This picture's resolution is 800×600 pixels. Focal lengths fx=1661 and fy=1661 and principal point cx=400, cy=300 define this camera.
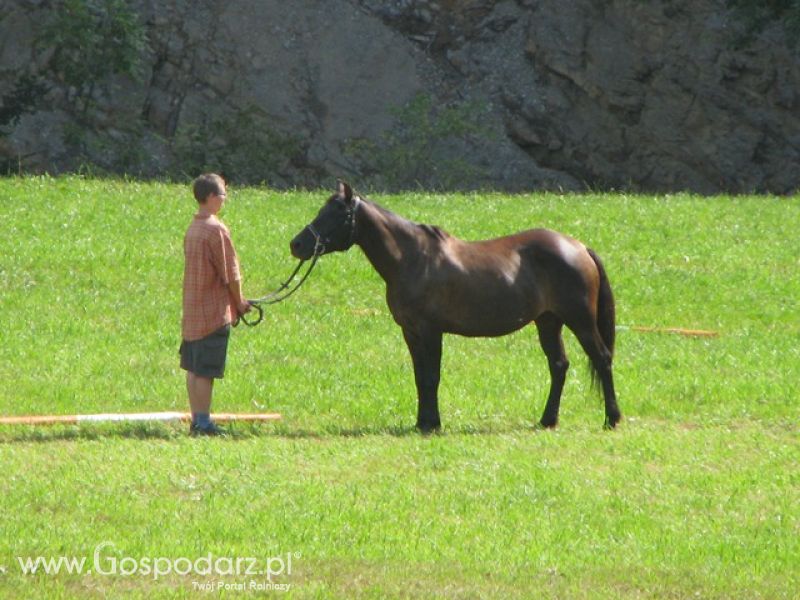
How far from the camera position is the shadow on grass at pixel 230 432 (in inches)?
Result: 482

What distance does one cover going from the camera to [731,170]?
4128 centimetres

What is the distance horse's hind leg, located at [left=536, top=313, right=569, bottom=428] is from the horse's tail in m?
0.33

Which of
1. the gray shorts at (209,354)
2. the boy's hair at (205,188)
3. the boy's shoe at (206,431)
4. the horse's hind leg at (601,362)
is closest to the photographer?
the boy's hair at (205,188)

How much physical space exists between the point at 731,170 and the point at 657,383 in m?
27.1

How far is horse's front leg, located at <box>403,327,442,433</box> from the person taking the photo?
12.8 metres

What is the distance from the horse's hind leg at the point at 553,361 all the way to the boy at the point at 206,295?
255 cm

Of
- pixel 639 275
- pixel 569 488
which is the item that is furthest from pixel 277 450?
pixel 639 275

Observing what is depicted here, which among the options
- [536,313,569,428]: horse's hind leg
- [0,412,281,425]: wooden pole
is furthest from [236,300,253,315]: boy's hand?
[536,313,569,428]: horse's hind leg

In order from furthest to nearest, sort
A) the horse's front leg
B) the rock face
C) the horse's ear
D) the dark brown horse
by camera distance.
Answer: the rock face → the horse's front leg → the dark brown horse → the horse's ear

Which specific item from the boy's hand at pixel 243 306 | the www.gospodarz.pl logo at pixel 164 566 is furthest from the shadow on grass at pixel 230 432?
the www.gospodarz.pl logo at pixel 164 566

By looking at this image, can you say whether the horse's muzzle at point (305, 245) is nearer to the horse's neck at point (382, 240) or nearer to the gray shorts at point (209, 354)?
the horse's neck at point (382, 240)

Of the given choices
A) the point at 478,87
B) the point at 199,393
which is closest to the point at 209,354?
the point at 199,393

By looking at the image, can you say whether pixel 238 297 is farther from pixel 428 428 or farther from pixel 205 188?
pixel 428 428

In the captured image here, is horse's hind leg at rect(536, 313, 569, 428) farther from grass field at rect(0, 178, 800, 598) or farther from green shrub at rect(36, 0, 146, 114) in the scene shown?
green shrub at rect(36, 0, 146, 114)
